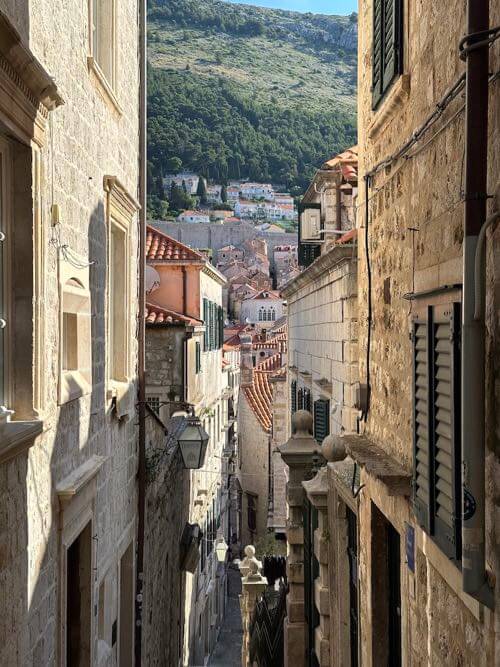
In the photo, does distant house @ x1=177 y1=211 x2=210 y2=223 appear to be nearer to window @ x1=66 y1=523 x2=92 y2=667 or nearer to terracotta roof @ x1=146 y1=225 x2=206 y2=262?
terracotta roof @ x1=146 y1=225 x2=206 y2=262

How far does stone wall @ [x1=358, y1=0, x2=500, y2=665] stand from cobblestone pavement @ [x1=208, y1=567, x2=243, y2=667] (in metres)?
18.0

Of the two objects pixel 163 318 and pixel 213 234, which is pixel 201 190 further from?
pixel 163 318

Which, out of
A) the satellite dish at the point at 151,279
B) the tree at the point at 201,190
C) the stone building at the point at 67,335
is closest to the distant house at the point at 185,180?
the tree at the point at 201,190

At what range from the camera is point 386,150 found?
579 centimetres

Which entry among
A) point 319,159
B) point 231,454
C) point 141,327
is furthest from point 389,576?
A: point 319,159

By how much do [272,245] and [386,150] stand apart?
396ft

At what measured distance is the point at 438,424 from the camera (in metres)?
3.96

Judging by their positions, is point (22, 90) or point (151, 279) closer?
point (22, 90)

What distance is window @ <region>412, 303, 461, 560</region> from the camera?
3.54m

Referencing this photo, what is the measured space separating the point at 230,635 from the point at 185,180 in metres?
129

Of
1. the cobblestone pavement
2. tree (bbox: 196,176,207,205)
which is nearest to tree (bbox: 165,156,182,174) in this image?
tree (bbox: 196,176,207,205)

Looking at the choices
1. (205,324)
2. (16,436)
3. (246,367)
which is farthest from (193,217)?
(16,436)

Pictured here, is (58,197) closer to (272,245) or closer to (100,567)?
(100,567)

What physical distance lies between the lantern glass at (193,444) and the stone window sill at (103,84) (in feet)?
14.3
